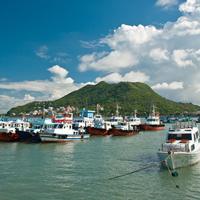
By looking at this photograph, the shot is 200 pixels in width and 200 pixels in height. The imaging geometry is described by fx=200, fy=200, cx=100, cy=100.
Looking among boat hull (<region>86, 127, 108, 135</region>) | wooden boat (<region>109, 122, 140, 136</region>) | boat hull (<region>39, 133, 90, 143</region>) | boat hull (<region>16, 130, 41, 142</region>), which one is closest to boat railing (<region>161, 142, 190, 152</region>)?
boat hull (<region>39, 133, 90, 143</region>)

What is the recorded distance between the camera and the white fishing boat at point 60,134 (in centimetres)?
3628

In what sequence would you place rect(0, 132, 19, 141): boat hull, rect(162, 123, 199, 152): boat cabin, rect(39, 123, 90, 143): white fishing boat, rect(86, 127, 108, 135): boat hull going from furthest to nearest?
rect(86, 127, 108, 135): boat hull < rect(0, 132, 19, 141): boat hull < rect(39, 123, 90, 143): white fishing boat < rect(162, 123, 199, 152): boat cabin

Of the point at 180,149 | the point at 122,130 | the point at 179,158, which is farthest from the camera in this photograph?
the point at 122,130

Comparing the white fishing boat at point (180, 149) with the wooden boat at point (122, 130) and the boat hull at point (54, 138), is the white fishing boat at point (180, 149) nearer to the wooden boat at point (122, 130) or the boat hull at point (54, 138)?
the boat hull at point (54, 138)

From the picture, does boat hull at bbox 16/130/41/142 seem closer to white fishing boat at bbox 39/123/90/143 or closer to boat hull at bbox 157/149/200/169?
white fishing boat at bbox 39/123/90/143

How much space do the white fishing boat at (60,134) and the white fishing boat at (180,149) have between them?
22.1 meters

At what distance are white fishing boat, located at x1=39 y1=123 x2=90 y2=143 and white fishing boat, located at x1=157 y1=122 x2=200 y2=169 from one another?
72.6 ft

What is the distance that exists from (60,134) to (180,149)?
24.2 m

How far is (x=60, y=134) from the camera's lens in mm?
37406

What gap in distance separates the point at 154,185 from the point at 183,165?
4.48 meters

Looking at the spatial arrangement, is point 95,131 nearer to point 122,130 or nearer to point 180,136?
point 122,130

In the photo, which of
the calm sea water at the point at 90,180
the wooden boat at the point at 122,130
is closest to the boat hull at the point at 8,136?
the calm sea water at the point at 90,180

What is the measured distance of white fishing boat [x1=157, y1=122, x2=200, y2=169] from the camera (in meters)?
17.6

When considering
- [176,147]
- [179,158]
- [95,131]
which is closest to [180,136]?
[176,147]
